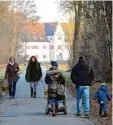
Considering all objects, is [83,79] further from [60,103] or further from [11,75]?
[11,75]

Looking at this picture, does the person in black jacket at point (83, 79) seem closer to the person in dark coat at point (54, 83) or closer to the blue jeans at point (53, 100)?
the person in dark coat at point (54, 83)

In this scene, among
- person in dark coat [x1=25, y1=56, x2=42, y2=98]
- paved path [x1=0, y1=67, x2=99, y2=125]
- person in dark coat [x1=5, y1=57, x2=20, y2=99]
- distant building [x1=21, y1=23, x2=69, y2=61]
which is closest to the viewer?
paved path [x1=0, y1=67, x2=99, y2=125]

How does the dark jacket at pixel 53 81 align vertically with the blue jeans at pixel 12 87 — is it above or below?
above

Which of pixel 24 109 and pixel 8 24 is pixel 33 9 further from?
pixel 24 109

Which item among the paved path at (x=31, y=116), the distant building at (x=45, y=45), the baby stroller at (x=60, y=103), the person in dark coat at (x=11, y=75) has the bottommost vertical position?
the paved path at (x=31, y=116)

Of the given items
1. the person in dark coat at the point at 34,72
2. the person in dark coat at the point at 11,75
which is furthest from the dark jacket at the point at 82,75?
the person in dark coat at the point at 11,75

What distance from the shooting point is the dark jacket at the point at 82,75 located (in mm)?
13688

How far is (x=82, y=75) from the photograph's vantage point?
13773 mm

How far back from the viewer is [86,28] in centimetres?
3650

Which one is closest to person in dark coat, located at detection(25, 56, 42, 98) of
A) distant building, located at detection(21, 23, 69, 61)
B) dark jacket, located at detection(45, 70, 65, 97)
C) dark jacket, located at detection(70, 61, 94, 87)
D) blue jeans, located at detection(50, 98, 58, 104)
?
dark jacket, located at detection(45, 70, 65, 97)

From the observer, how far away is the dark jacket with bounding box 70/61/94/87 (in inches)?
539

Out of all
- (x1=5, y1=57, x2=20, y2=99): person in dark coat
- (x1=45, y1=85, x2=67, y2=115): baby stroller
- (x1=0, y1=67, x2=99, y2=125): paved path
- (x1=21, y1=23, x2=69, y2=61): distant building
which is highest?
(x1=21, y1=23, x2=69, y2=61): distant building

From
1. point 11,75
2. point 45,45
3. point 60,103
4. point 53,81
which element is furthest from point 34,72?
point 45,45

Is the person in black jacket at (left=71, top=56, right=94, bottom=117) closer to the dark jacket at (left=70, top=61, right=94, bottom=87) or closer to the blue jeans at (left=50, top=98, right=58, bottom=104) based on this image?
the dark jacket at (left=70, top=61, right=94, bottom=87)
